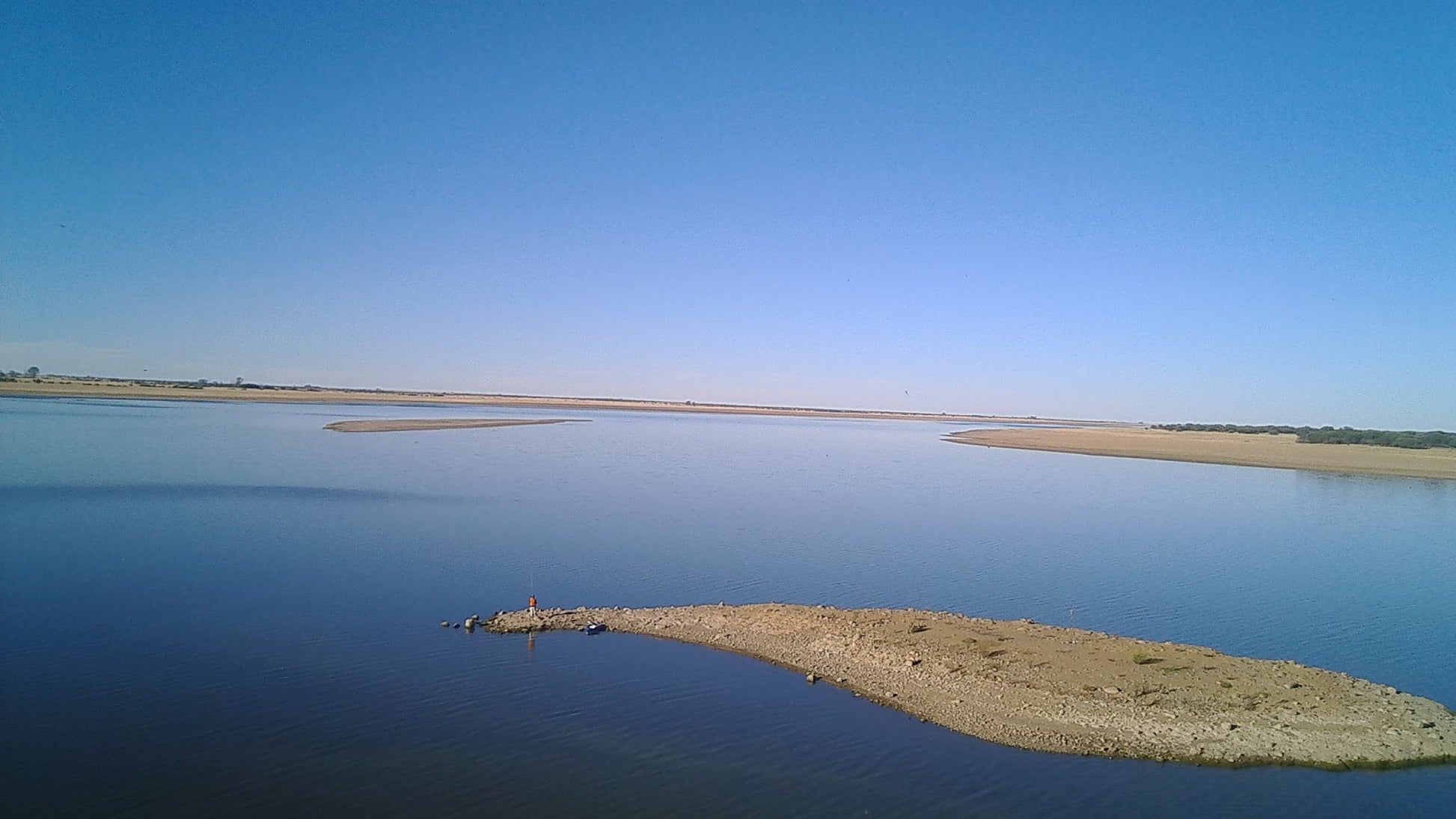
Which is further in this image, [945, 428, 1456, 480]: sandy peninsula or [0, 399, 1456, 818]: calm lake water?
[945, 428, 1456, 480]: sandy peninsula

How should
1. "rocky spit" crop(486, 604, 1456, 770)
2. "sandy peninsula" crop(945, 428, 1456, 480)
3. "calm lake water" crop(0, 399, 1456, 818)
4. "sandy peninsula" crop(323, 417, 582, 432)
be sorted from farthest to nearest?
"sandy peninsula" crop(323, 417, 582, 432) < "sandy peninsula" crop(945, 428, 1456, 480) < "rocky spit" crop(486, 604, 1456, 770) < "calm lake water" crop(0, 399, 1456, 818)

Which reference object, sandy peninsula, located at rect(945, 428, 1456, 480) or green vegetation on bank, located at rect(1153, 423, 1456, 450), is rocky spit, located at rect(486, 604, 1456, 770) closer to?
sandy peninsula, located at rect(945, 428, 1456, 480)

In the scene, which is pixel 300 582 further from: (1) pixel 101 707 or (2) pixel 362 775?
(2) pixel 362 775

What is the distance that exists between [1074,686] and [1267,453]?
2592 inches

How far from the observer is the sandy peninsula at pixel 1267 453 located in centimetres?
5472

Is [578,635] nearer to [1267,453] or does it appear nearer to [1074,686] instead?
[1074,686]

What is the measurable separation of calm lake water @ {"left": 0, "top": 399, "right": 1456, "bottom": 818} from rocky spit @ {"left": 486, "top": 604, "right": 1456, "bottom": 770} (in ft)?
1.31

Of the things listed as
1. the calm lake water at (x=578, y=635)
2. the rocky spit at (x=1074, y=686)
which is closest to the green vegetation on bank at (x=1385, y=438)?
the calm lake water at (x=578, y=635)

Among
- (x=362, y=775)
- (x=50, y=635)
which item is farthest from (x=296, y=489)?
(x=362, y=775)

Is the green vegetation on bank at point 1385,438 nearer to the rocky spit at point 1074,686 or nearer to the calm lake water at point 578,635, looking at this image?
the calm lake water at point 578,635

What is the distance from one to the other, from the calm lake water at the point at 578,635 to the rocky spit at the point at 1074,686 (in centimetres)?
40

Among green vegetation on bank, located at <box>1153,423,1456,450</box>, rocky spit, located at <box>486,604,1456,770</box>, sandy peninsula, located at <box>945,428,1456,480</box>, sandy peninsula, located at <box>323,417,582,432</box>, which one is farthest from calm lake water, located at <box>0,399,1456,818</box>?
green vegetation on bank, located at <box>1153,423,1456,450</box>

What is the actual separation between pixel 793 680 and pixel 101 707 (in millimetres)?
9353

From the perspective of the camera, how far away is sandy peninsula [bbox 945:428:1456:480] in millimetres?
54719
